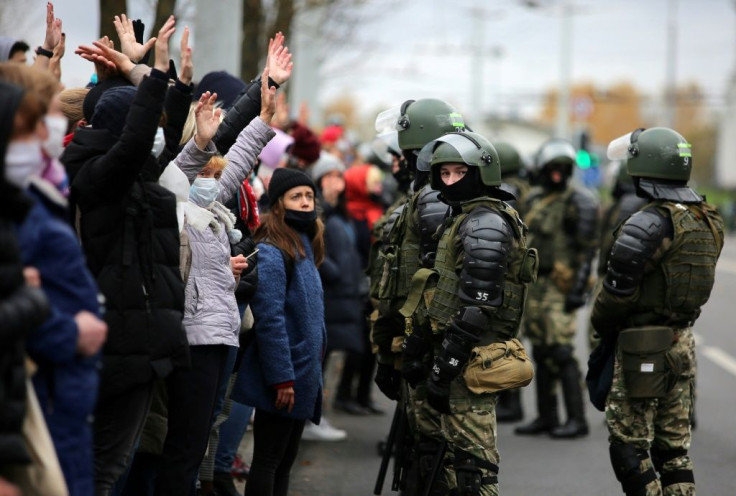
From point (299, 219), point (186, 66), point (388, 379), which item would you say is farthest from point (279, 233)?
point (186, 66)

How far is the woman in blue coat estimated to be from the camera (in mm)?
6086

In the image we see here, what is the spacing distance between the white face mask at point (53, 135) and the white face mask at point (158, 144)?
0.93 meters

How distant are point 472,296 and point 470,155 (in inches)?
28.4

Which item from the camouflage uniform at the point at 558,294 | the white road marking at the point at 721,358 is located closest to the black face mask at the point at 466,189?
the camouflage uniform at the point at 558,294

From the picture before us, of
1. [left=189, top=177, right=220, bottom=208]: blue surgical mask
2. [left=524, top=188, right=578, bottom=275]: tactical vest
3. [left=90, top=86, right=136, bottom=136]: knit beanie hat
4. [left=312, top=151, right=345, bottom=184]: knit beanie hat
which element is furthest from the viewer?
[left=524, top=188, right=578, bottom=275]: tactical vest

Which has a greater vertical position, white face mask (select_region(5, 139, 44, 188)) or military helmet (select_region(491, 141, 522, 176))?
military helmet (select_region(491, 141, 522, 176))

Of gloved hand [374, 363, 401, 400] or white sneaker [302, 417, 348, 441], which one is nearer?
gloved hand [374, 363, 401, 400]

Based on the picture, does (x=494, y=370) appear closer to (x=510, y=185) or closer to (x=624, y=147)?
(x=624, y=147)

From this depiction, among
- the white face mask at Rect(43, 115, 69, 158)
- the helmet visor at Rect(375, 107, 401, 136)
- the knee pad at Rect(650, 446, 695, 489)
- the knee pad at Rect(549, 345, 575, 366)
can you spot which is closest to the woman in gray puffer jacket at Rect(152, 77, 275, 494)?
the white face mask at Rect(43, 115, 69, 158)

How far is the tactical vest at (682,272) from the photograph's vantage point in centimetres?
652

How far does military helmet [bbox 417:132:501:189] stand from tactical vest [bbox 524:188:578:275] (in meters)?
4.07

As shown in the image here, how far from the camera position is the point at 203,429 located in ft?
17.5

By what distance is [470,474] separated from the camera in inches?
230

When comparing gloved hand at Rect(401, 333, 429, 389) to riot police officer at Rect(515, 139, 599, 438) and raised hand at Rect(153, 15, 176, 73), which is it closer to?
raised hand at Rect(153, 15, 176, 73)
